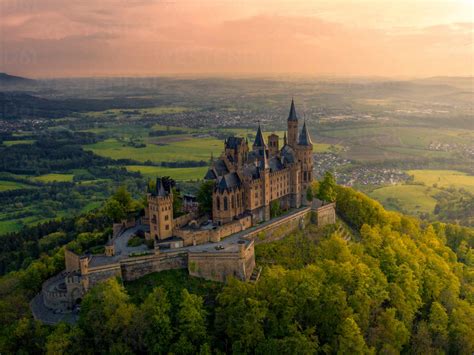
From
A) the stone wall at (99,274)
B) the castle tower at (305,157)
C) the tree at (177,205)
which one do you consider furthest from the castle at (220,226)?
the tree at (177,205)

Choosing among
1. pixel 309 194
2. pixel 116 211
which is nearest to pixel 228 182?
pixel 116 211

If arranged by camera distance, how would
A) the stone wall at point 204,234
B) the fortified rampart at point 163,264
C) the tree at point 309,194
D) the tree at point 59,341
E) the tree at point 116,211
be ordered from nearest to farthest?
the tree at point 59,341 < the fortified rampart at point 163,264 < the stone wall at point 204,234 < the tree at point 116,211 < the tree at point 309,194

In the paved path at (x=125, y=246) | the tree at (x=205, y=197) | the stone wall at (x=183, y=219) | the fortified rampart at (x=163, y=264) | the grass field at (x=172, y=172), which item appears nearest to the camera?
the fortified rampart at (x=163, y=264)

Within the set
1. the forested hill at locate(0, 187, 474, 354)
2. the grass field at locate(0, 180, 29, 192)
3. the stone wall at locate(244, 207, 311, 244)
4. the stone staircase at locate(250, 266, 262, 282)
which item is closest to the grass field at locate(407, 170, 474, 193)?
the forested hill at locate(0, 187, 474, 354)

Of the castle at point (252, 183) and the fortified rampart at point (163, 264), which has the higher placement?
the castle at point (252, 183)

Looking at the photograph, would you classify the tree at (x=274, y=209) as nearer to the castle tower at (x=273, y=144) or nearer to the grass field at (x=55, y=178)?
the castle tower at (x=273, y=144)
